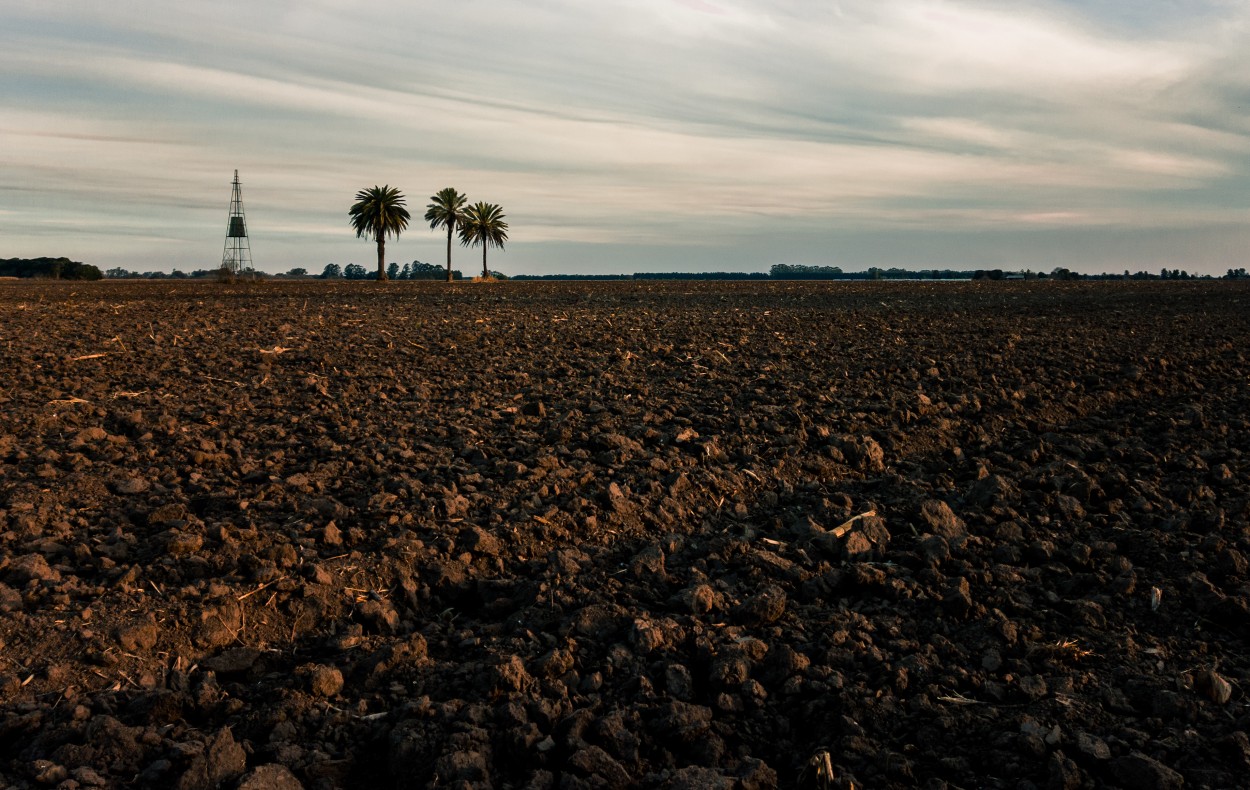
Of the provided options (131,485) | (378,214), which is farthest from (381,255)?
(131,485)

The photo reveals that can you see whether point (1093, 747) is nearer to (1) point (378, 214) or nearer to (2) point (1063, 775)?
(2) point (1063, 775)

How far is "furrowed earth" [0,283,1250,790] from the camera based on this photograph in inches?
127

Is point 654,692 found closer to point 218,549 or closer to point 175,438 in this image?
point 218,549

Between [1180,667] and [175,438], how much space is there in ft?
20.4

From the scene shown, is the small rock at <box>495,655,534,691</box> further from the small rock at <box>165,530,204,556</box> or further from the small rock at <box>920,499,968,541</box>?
the small rock at <box>920,499,968,541</box>

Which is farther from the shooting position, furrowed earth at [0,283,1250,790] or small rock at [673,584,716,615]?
small rock at [673,584,716,615]

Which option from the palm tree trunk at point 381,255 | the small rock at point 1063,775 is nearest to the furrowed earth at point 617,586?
the small rock at point 1063,775

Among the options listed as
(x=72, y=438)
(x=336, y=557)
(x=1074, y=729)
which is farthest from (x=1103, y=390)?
(x=72, y=438)

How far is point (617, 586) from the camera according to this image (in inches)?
180

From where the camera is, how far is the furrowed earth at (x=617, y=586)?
3.22 metres

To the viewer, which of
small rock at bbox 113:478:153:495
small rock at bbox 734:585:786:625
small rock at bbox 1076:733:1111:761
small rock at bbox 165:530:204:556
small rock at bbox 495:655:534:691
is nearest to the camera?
small rock at bbox 1076:733:1111:761

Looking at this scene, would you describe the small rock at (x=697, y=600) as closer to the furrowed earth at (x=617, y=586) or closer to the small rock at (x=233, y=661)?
the furrowed earth at (x=617, y=586)


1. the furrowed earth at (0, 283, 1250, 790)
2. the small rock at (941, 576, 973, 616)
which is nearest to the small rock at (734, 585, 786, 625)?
the furrowed earth at (0, 283, 1250, 790)

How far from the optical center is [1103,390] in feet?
32.4
